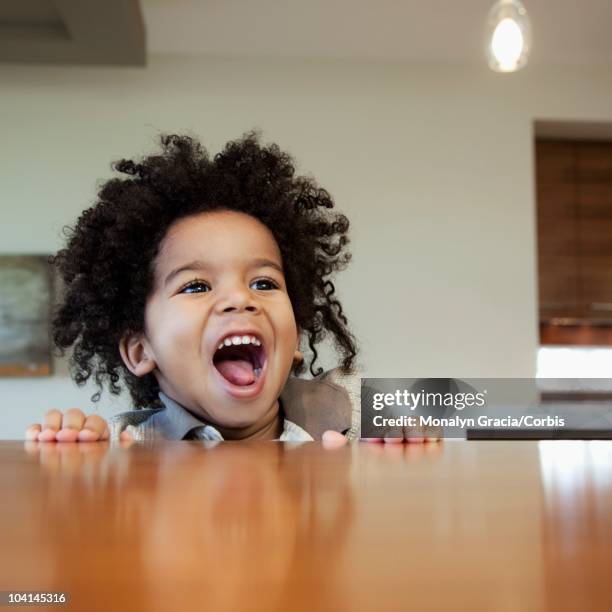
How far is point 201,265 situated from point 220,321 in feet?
0.29

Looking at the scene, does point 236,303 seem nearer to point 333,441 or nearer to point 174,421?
point 174,421

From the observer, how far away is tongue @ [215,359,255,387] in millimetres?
1035

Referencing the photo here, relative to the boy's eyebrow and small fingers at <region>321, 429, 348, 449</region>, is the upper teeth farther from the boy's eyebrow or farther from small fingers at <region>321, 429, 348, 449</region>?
small fingers at <region>321, 429, 348, 449</region>

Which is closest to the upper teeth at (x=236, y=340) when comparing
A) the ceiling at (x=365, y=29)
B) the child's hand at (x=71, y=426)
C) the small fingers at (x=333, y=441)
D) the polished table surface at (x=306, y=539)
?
the child's hand at (x=71, y=426)

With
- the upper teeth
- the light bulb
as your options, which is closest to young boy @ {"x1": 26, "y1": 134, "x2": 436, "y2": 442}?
the upper teeth

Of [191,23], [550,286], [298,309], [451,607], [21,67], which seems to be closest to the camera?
[451,607]

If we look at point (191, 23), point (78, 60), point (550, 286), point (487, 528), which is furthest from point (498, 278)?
point (487, 528)

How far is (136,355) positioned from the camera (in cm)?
112

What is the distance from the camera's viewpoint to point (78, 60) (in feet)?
8.88

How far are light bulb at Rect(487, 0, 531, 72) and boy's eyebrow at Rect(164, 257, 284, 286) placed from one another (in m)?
0.72

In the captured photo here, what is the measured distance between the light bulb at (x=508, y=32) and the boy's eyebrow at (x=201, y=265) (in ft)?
2.37

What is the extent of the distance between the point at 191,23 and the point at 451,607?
9.20 feet

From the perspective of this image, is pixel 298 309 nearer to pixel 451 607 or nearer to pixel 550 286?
pixel 451 607

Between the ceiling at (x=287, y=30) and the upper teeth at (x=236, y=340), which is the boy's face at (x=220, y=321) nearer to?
the upper teeth at (x=236, y=340)
